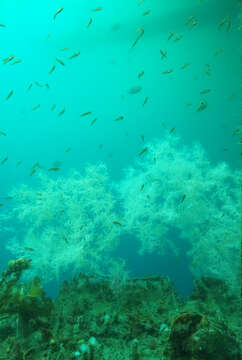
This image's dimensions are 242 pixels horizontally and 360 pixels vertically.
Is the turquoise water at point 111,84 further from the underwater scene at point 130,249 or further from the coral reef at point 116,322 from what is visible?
the coral reef at point 116,322

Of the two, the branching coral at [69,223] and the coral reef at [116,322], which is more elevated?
the coral reef at [116,322]

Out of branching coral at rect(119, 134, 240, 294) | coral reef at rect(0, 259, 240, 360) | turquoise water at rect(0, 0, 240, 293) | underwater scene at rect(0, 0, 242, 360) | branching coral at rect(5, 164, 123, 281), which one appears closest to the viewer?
coral reef at rect(0, 259, 240, 360)

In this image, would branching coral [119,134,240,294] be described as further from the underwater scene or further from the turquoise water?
the turquoise water

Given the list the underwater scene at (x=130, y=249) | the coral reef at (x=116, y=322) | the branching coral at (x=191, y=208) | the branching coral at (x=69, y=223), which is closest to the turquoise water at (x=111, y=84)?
the underwater scene at (x=130, y=249)

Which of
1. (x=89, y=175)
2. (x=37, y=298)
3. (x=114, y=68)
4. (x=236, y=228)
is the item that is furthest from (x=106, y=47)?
(x=37, y=298)

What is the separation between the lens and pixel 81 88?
50531 mm

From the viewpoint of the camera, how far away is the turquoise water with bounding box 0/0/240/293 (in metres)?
18.3

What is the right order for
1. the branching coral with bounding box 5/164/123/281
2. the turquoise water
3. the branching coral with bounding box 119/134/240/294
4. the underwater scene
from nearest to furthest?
the underwater scene, the branching coral with bounding box 119/134/240/294, the branching coral with bounding box 5/164/123/281, the turquoise water

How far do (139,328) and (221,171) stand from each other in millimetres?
5796

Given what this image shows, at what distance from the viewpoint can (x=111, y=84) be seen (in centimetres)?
5172

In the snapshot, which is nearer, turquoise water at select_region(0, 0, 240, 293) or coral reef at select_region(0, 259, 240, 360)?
coral reef at select_region(0, 259, 240, 360)

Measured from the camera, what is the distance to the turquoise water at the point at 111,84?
18344 millimetres

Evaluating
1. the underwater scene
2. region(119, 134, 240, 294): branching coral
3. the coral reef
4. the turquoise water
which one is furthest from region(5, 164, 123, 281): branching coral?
the coral reef

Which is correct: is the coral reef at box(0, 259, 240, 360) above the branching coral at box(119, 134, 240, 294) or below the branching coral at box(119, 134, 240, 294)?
above
